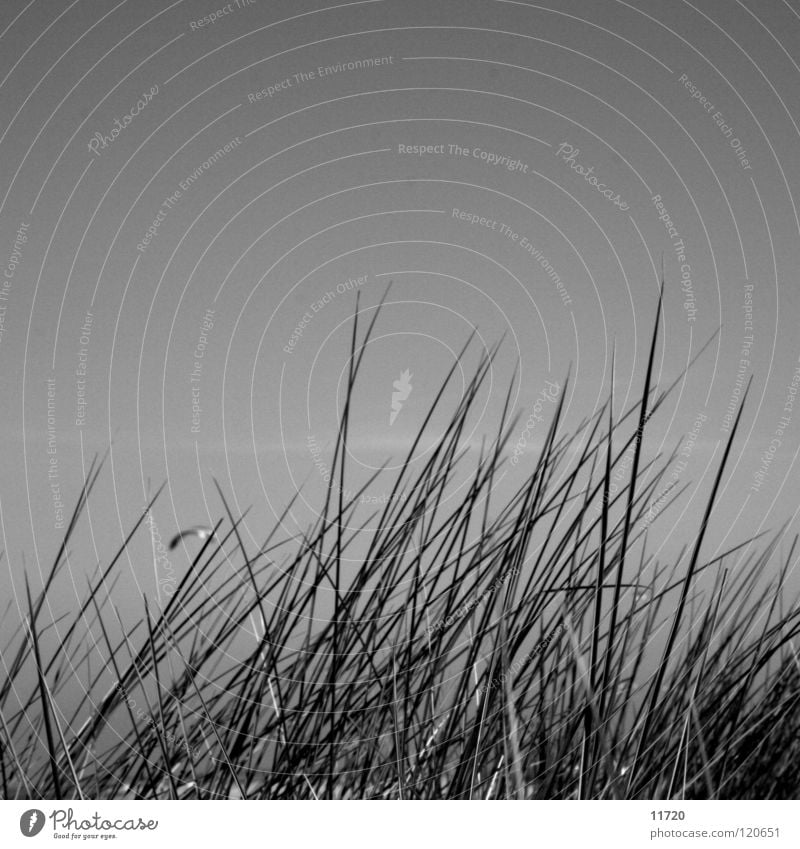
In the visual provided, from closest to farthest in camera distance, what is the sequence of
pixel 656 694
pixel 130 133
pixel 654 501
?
pixel 656 694 < pixel 654 501 < pixel 130 133

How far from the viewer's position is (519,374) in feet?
3.65

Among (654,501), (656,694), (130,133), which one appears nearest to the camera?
(656,694)

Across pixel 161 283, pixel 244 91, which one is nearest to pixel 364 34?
pixel 244 91

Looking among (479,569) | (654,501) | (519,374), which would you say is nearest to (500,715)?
(479,569)

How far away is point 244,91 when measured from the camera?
4.00 ft

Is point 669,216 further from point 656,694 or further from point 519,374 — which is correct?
point 656,694

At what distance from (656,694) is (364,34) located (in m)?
1.04

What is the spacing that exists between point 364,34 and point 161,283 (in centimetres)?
50

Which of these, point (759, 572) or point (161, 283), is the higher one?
point (161, 283)

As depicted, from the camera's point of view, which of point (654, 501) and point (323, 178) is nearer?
A: point (654, 501)
